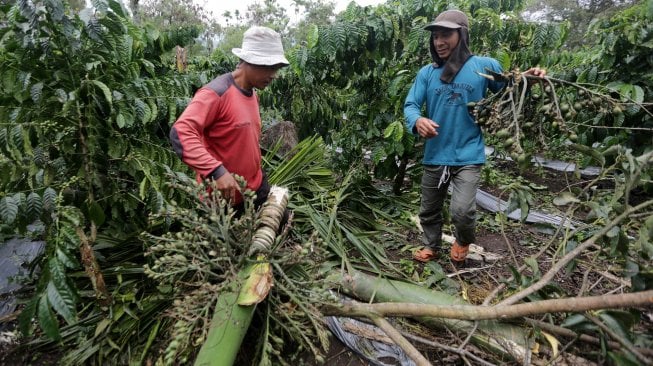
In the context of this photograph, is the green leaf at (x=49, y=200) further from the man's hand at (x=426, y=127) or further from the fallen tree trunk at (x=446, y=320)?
the man's hand at (x=426, y=127)

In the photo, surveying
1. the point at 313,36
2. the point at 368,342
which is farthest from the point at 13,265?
the point at 313,36

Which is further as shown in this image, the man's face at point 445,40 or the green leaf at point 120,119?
the man's face at point 445,40

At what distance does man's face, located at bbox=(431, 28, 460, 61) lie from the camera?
2250mm

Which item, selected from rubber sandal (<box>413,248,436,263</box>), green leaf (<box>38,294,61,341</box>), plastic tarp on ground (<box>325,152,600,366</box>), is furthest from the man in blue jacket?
green leaf (<box>38,294,61,341</box>)

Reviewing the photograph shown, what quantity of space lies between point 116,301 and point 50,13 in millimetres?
1406

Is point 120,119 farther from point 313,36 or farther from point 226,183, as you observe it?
point 313,36

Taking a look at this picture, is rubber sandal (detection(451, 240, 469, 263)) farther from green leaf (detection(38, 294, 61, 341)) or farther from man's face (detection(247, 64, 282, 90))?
green leaf (detection(38, 294, 61, 341))

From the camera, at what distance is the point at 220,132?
2023 millimetres

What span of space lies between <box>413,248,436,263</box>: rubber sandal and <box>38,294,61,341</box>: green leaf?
214cm

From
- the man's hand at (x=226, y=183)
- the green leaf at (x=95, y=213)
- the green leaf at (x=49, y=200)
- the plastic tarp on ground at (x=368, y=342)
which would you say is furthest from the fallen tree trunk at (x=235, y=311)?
the green leaf at (x=49, y=200)

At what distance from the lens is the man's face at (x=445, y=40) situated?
88.6 inches

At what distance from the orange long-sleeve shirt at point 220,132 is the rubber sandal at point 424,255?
128cm

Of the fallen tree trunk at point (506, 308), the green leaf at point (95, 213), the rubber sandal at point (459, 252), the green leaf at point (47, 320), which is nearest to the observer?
the fallen tree trunk at point (506, 308)

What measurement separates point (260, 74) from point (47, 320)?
144 cm
